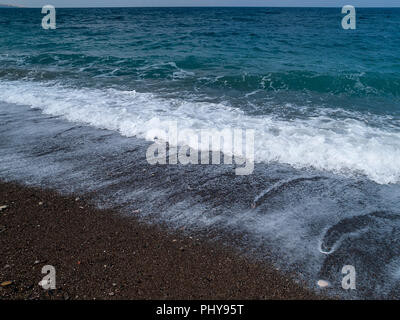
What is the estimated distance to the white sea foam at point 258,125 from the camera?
5176 millimetres

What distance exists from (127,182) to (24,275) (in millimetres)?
1973

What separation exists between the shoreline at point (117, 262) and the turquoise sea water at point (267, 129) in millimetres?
389

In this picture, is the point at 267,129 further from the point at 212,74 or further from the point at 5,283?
the point at 212,74

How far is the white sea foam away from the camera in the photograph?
5176mm

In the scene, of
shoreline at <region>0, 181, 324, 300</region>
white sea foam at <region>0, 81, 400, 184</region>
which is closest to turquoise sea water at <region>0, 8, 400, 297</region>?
white sea foam at <region>0, 81, 400, 184</region>

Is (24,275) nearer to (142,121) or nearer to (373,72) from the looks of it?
(142,121)

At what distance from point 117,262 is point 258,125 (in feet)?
15.2

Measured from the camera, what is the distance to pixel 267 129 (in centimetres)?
648

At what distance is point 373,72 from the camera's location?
496 inches

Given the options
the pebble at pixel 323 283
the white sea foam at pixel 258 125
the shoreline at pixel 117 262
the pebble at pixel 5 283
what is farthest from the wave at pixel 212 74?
the pebble at pixel 5 283

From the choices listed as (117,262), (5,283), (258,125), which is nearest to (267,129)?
(258,125)

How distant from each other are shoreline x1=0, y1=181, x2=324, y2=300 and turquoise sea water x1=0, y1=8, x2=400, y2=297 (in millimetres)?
389

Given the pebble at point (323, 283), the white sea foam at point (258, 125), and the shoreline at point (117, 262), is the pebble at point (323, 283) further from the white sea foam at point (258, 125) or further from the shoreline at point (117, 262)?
the white sea foam at point (258, 125)
